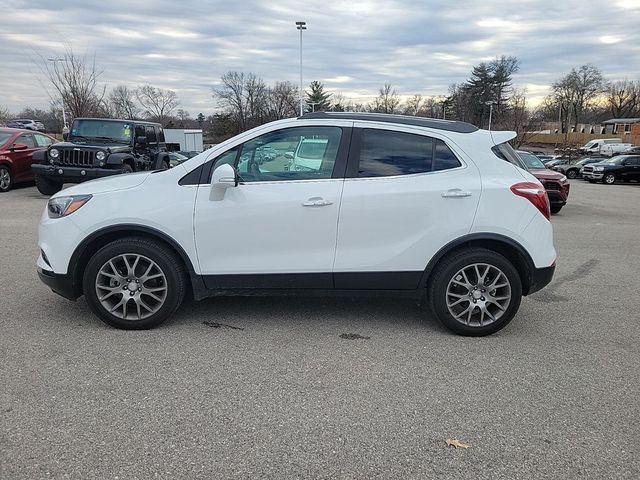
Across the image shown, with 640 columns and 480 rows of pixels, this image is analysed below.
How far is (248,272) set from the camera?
426cm

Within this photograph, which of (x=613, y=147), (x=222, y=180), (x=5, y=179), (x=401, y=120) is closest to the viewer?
(x=222, y=180)

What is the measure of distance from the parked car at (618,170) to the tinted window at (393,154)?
90.9 ft

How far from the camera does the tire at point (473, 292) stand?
4254mm

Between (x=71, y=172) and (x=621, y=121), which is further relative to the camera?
(x=621, y=121)

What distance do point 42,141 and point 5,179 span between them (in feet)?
5.82

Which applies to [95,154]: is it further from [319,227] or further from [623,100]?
[623,100]

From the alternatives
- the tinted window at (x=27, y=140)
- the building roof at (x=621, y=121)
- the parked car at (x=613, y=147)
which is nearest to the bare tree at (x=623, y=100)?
the building roof at (x=621, y=121)

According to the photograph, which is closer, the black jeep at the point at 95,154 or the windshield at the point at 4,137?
the black jeep at the point at 95,154

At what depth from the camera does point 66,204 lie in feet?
14.0

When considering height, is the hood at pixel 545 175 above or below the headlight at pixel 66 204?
above

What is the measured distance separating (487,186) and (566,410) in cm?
182

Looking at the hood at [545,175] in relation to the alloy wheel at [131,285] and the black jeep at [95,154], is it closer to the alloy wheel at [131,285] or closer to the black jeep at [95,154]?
the black jeep at [95,154]

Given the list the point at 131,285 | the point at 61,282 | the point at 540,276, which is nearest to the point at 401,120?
the point at 540,276

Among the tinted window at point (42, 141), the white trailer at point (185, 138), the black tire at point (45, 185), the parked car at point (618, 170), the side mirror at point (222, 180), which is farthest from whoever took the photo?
the white trailer at point (185, 138)
